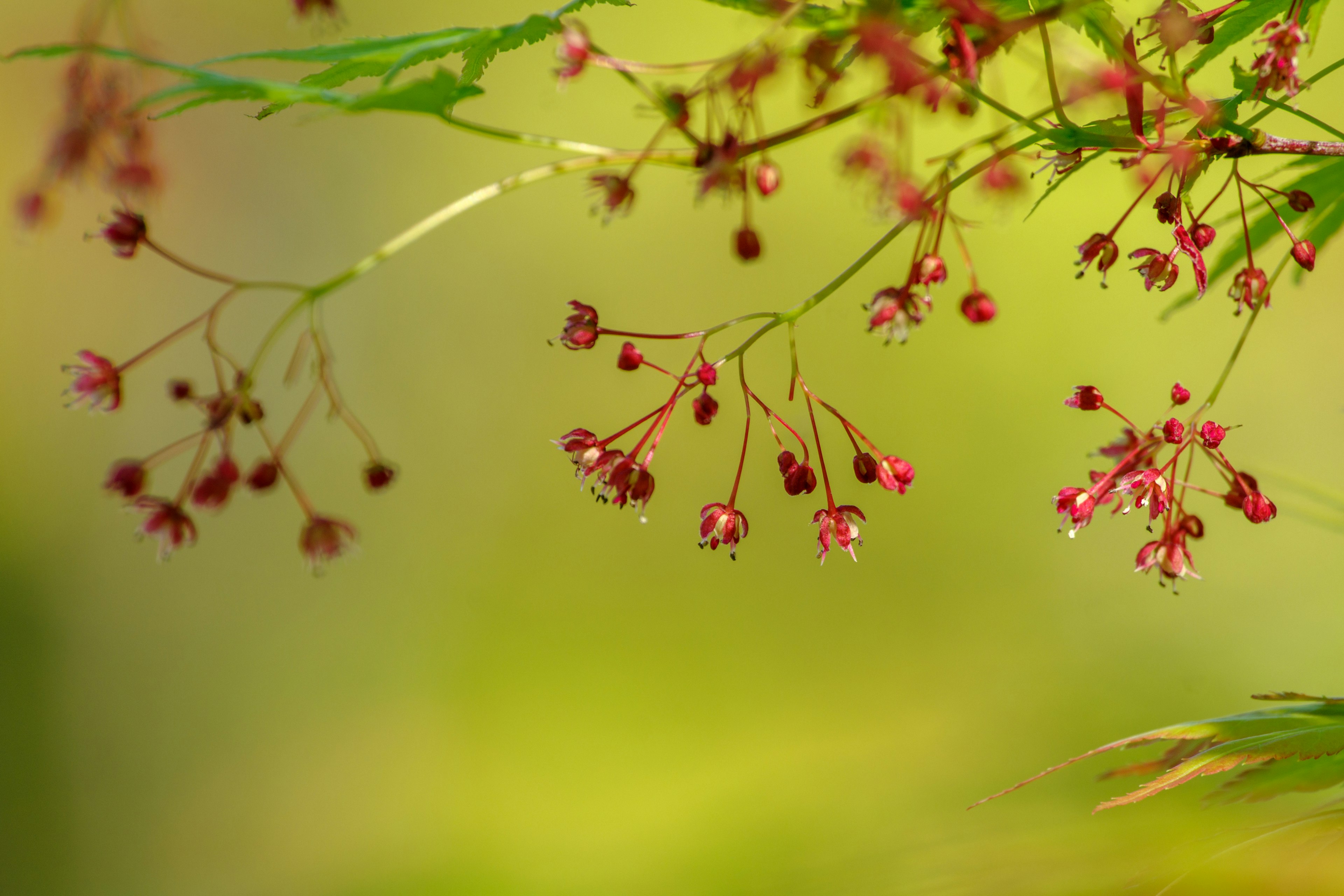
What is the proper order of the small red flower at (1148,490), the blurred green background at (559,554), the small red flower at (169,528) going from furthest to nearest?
1. the blurred green background at (559,554)
2. the small red flower at (169,528)
3. the small red flower at (1148,490)

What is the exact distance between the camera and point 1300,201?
0.40 meters

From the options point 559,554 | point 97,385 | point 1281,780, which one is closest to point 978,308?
point 1281,780

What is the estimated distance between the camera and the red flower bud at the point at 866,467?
449mm

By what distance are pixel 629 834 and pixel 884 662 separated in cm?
77

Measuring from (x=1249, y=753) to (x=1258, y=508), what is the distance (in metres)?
0.12

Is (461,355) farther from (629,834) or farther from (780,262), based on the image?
(629,834)

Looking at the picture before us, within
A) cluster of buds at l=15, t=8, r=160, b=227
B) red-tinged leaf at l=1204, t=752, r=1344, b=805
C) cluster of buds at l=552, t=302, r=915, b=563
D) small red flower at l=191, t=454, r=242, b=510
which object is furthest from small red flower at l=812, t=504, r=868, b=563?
cluster of buds at l=15, t=8, r=160, b=227

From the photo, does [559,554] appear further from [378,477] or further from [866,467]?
[866,467]

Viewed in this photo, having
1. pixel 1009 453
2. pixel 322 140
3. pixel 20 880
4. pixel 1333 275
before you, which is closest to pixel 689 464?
pixel 1009 453

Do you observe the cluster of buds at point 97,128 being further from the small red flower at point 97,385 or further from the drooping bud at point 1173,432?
the drooping bud at point 1173,432

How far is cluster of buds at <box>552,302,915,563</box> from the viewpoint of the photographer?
427 mm

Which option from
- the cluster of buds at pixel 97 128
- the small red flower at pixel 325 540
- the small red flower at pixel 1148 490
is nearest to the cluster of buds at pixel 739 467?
the small red flower at pixel 1148 490

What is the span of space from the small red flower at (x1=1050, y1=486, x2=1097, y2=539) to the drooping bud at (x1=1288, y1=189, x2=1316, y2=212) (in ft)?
0.51

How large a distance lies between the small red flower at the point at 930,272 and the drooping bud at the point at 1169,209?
0.30 feet
